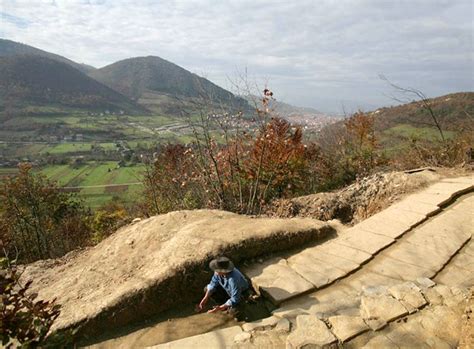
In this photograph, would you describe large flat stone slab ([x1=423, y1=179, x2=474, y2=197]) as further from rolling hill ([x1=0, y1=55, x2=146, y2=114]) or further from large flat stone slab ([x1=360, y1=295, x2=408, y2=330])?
rolling hill ([x1=0, y1=55, x2=146, y2=114])

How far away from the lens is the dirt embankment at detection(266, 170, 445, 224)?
7.47 metres

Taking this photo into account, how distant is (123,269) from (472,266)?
4.72m

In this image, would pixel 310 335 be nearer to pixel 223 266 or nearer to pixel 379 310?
pixel 379 310

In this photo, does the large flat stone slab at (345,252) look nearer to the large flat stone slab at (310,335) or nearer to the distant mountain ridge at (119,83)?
the large flat stone slab at (310,335)

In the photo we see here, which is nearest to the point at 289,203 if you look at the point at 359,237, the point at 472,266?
the point at 359,237

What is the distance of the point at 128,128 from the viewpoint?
230 feet

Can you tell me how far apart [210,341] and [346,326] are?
1.33 meters

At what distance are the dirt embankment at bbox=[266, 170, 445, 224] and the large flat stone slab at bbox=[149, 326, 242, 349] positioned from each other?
14.3 feet

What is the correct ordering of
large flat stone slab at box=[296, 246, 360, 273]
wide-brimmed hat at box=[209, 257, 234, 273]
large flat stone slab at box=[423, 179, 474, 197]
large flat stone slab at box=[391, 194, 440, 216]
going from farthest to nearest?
1. large flat stone slab at box=[423, 179, 474, 197]
2. large flat stone slab at box=[391, 194, 440, 216]
3. large flat stone slab at box=[296, 246, 360, 273]
4. wide-brimmed hat at box=[209, 257, 234, 273]

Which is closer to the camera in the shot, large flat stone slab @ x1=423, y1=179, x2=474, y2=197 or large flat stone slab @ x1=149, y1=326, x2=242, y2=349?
large flat stone slab @ x1=149, y1=326, x2=242, y2=349

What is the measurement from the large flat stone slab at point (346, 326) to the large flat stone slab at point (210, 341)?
36.7 inches

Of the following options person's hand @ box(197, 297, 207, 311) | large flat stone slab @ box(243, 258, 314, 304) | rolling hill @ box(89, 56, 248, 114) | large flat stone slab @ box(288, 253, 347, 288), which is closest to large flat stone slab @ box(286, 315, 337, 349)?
large flat stone slab @ box(243, 258, 314, 304)

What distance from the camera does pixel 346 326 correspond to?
127 inches

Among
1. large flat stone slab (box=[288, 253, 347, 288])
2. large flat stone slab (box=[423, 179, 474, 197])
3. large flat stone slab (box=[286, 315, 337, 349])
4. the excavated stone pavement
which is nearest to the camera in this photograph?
large flat stone slab (box=[286, 315, 337, 349])
